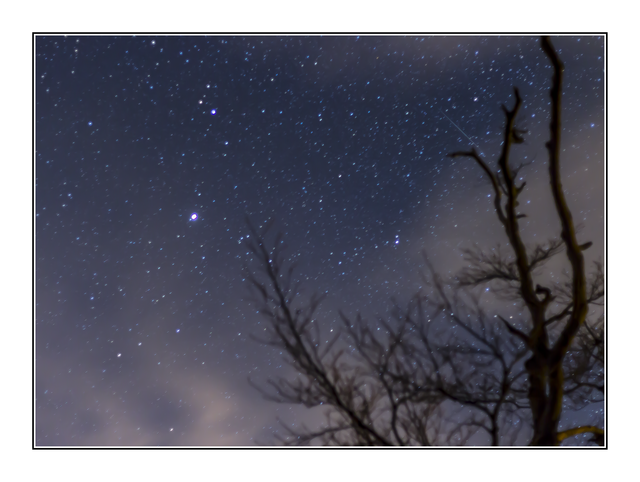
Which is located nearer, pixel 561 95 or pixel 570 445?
pixel 570 445

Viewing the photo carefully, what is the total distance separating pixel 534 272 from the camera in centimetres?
199

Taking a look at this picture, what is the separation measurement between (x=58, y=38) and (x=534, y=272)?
2.85 metres
